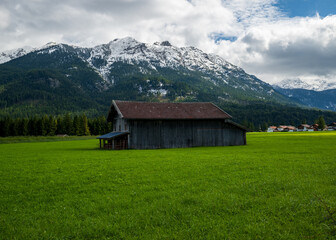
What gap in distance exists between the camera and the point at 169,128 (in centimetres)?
4603

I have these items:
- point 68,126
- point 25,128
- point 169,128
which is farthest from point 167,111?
point 25,128

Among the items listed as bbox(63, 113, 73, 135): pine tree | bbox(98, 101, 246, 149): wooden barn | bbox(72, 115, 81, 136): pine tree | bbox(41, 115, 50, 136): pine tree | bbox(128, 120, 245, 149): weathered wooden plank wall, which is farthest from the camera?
bbox(63, 113, 73, 135): pine tree

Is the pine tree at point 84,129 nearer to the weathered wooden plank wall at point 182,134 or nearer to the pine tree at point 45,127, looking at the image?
the pine tree at point 45,127

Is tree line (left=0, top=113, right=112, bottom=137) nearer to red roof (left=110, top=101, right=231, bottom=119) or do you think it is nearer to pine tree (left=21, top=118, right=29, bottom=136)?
pine tree (left=21, top=118, right=29, bottom=136)

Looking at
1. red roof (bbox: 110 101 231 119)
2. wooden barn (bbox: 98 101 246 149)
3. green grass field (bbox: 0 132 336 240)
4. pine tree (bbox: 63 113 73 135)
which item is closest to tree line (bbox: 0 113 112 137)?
pine tree (bbox: 63 113 73 135)

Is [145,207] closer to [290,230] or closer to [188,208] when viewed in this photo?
[188,208]

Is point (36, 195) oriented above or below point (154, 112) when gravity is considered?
below

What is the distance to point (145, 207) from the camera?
9109 mm

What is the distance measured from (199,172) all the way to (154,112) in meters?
31.6

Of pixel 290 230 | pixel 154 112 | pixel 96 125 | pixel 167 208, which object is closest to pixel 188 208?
pixel 167 208

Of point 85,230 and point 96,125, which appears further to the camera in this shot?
point 96,125

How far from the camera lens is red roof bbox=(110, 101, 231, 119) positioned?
4488 cm

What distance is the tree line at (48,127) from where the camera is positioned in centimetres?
11019

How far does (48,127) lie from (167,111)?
8796 cm
